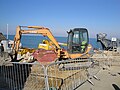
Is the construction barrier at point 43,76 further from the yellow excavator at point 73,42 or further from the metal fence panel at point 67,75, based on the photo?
the yellow excavator at point 73,42

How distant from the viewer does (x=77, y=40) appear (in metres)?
14.7

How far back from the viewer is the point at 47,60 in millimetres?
15086

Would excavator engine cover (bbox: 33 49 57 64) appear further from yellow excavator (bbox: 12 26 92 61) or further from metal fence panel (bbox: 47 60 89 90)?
metal fence panel (bbox: 47 60 89 90)

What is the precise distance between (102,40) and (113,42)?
196 centimetres

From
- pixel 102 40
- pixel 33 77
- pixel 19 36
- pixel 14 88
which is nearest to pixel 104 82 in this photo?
pixel 33 77

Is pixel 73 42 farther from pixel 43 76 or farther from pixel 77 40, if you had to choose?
pixel 43 76

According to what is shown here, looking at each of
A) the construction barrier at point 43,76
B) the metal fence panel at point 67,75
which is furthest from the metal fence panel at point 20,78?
the metal fence panel at point 67,75

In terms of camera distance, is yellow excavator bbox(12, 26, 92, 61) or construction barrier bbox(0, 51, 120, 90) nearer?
construction barrier bbox(0, 51, 120, 90)

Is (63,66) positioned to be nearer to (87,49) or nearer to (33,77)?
(33,77)

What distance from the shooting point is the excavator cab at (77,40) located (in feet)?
47.9

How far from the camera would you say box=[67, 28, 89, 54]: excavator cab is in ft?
47.9

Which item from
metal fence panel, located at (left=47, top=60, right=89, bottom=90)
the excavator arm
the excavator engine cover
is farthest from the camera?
the excavator engine cover

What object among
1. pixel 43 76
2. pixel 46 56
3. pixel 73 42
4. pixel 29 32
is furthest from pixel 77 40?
pixel 43 76

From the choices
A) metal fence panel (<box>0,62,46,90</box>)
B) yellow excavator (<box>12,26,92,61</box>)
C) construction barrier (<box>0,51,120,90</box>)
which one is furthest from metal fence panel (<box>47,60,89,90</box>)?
yellow excavator (<box>12,26,92,61</box>)
